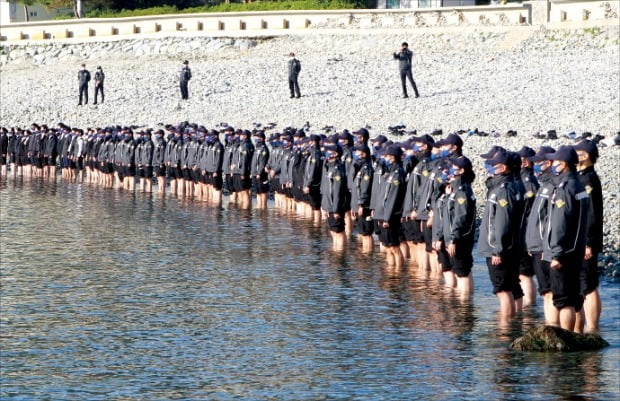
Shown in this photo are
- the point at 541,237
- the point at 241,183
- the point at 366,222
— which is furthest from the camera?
the point at 241,183

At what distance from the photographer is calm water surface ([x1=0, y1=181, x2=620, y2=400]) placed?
49.2ft

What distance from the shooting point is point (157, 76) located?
66750mm

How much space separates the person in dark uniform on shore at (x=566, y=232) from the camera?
16.1 meters

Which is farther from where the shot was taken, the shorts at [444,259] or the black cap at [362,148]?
the black cap at [362,148]

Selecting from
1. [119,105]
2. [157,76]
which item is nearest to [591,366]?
[119,105]

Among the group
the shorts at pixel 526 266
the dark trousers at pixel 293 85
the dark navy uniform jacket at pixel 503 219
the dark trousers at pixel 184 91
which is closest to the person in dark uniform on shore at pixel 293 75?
the dark trousers at pixel 293 85

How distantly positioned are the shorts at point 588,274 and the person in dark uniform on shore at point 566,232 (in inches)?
12.4

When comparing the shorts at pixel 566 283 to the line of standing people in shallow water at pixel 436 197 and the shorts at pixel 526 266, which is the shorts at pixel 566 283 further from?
the shorts at pixel 526 266

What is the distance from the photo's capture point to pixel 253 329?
59.9 feet

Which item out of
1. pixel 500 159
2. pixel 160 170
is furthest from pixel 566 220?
pixel 160 170

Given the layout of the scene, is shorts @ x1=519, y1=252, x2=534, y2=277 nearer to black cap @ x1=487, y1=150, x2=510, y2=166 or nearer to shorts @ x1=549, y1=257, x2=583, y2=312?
black cap @ x1=487, y1=150, x2=510, y2=166

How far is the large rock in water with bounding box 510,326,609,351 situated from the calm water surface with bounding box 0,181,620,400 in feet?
0.53

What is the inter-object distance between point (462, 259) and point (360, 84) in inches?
1471

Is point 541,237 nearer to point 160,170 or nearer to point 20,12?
point 160,170
